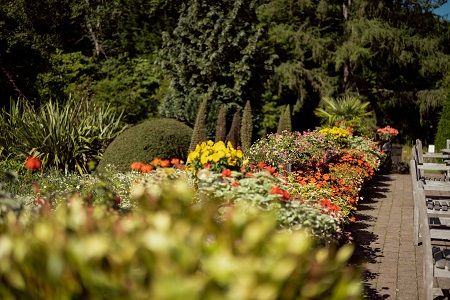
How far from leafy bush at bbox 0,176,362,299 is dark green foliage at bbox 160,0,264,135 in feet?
52.9

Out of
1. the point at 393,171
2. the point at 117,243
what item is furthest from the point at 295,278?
the point at 393,171

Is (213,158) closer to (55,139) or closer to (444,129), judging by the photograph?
(55,139)

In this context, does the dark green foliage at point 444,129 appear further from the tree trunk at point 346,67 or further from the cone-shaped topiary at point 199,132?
the cone-shaped topiary at point 199,132

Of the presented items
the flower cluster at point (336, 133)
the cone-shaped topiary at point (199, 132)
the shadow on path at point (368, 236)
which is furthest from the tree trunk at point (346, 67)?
the shadow on path at point (368, 236)

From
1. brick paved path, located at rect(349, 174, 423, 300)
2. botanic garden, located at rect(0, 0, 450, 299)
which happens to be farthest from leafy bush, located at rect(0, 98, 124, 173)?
brick paved path, located at rect(349, 174, 423, 300)

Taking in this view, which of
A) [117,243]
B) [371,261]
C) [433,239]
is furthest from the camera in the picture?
[371,261]

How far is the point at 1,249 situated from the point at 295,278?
77 centimetres

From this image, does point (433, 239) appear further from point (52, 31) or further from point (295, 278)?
point (52, 31)

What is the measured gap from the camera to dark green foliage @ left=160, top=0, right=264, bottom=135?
1798cm

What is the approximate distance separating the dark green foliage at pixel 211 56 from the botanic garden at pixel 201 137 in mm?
64

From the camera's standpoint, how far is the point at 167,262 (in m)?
1.31

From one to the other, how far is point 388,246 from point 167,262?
5.82 meters

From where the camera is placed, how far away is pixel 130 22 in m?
22.0

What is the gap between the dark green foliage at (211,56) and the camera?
708 inches
